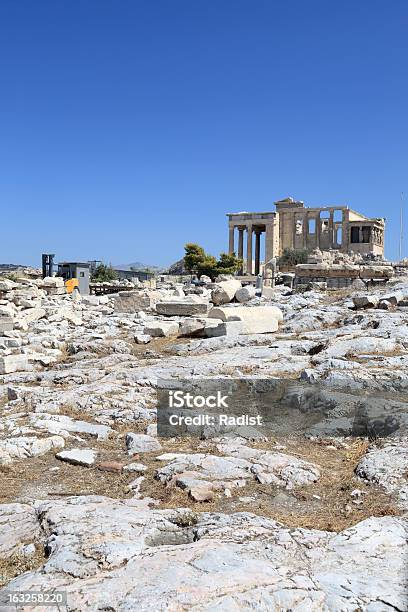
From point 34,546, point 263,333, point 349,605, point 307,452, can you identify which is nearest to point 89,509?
point 34,546

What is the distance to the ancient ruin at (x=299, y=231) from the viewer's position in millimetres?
55031

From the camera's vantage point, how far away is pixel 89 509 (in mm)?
4016

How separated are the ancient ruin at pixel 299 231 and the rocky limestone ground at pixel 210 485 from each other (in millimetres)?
44993

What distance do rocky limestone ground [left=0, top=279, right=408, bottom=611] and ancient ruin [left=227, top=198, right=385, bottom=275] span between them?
4499 cm

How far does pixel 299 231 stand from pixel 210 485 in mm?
56468

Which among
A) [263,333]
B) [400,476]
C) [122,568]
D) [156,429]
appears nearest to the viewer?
[122,568]

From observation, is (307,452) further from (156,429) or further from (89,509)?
(89,509)

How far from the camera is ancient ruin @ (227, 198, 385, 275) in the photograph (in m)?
55.0

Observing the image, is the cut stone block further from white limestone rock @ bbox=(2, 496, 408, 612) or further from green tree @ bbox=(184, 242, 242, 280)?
green tree @ bbox=(184, 242, 242, 280)

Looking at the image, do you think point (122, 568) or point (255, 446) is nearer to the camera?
point (122, 568)

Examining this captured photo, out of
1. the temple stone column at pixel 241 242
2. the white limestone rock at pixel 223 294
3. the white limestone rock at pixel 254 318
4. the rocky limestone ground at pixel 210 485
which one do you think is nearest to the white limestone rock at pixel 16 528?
the rocky limestone ground at pixel 210 485

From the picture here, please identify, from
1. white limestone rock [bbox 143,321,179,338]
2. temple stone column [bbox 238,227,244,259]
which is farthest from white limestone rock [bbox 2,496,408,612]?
temple stone column [bbox 238,227,244,259]

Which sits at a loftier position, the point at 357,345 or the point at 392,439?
the point at 357,345

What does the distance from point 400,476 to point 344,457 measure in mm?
820
